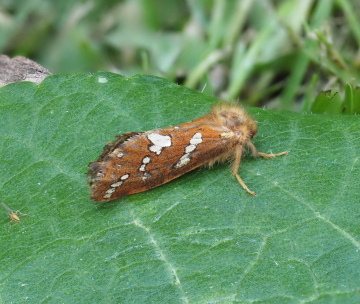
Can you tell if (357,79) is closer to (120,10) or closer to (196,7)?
(196,7)

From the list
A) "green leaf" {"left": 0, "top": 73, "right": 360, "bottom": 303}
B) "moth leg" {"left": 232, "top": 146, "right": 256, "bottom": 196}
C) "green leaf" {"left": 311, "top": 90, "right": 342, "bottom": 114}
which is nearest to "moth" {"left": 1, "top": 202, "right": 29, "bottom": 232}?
"green leaf" {"left": 0, "top": 73, "right": 360, "bottom": 303}

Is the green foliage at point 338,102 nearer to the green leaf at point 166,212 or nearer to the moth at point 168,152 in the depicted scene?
the green leaf at point 166,212

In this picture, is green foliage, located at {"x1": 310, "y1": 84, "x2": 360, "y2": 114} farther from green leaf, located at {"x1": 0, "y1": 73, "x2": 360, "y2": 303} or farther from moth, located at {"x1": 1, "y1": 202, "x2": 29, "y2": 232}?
moth, located at {"x1": 1, "y1": 202, "x2": 29, "y2": 232}

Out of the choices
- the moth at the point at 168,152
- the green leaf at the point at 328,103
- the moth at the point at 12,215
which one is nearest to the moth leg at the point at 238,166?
the moth at the point at 168,152

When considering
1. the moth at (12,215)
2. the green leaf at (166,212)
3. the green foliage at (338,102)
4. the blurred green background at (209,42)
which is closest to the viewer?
the green leaf at (166,212)

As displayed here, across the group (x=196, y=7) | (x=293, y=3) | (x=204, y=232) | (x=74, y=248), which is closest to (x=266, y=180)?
(x=204, y=232)

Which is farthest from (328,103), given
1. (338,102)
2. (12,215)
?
(12,215)

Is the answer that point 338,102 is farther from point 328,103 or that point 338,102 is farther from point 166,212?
point 166,212
